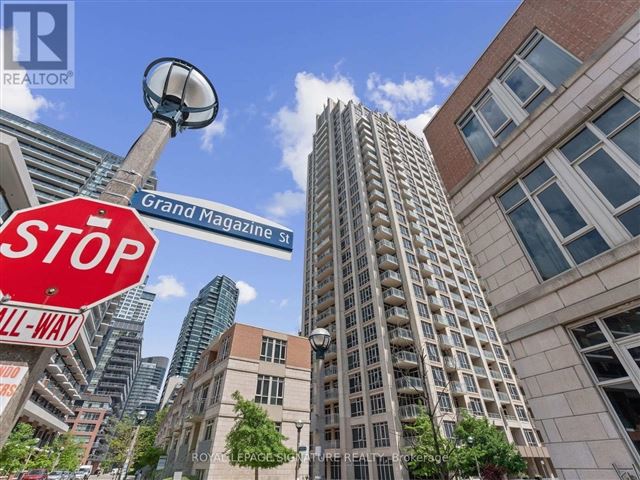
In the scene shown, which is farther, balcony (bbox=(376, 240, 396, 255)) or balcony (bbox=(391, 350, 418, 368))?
balcony (bbox=(376, 240, 396, 255))

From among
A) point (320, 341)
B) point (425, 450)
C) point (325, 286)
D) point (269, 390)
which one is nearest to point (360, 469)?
point (425, 450)

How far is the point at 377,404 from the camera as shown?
3088cm

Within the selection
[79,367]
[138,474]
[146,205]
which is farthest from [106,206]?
[138,474]

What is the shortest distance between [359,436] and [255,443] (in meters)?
18.0

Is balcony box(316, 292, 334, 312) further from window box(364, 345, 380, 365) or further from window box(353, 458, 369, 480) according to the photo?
window box(353, 458, 369, 480)

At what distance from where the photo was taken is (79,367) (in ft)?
152

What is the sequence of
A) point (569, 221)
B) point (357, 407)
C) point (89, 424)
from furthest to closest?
point (89, 424), point (357, 407), point (569, 221)

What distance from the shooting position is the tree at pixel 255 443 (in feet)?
56.4

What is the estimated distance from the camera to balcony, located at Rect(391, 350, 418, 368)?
3153cm

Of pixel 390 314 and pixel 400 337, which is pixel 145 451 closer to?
pixel 400 337

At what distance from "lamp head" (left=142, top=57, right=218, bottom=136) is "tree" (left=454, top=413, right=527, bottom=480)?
28438 millimetres

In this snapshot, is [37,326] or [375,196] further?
[375,196]

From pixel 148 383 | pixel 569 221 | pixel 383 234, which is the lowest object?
pixel 569 221

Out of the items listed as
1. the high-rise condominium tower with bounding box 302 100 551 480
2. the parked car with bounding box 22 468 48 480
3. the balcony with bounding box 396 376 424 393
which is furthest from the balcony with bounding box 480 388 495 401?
the parked car with bounding box 22 468 48 480
